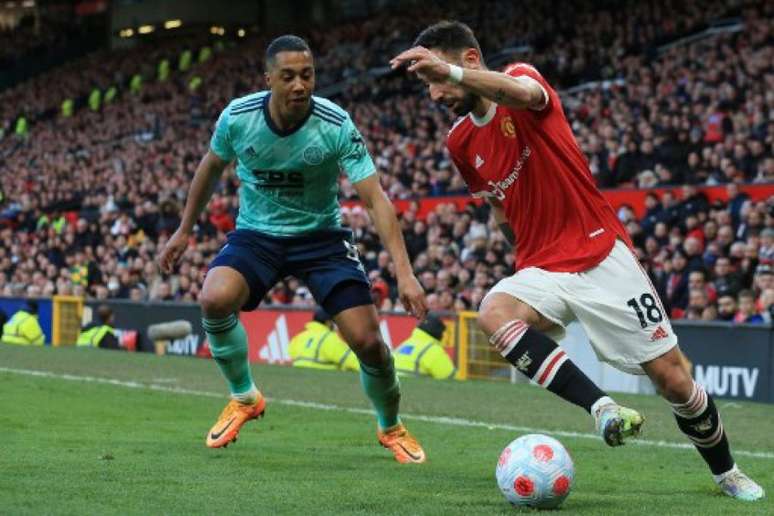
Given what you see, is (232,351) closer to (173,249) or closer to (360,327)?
(173,249)

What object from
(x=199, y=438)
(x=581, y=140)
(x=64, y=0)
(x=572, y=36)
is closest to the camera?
(x=199, y=438)

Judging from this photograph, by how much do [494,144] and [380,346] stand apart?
186 cm

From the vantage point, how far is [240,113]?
8.43 metres

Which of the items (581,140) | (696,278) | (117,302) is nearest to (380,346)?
(696,278)

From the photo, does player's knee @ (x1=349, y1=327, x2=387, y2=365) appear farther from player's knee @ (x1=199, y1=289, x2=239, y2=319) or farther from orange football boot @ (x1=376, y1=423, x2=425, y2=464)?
player's knee @ (x1=199, y1=289, x2=239, y2=319)

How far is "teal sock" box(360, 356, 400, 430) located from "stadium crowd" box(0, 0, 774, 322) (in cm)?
792

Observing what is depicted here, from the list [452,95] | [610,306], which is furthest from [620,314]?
[452,95]

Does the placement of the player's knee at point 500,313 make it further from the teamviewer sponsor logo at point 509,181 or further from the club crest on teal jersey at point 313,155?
the club crest on teal jersey at point 313,155

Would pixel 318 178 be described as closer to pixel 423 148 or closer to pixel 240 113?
pixel 240 113

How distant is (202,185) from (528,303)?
2571 millimetres

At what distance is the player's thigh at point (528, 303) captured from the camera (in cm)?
679

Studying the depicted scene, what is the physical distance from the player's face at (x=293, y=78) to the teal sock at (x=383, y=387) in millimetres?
1563

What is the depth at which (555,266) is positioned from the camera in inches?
273

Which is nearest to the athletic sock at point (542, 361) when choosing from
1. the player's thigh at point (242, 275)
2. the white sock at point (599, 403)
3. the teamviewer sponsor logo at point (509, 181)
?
the white sock at point (599, 403)
